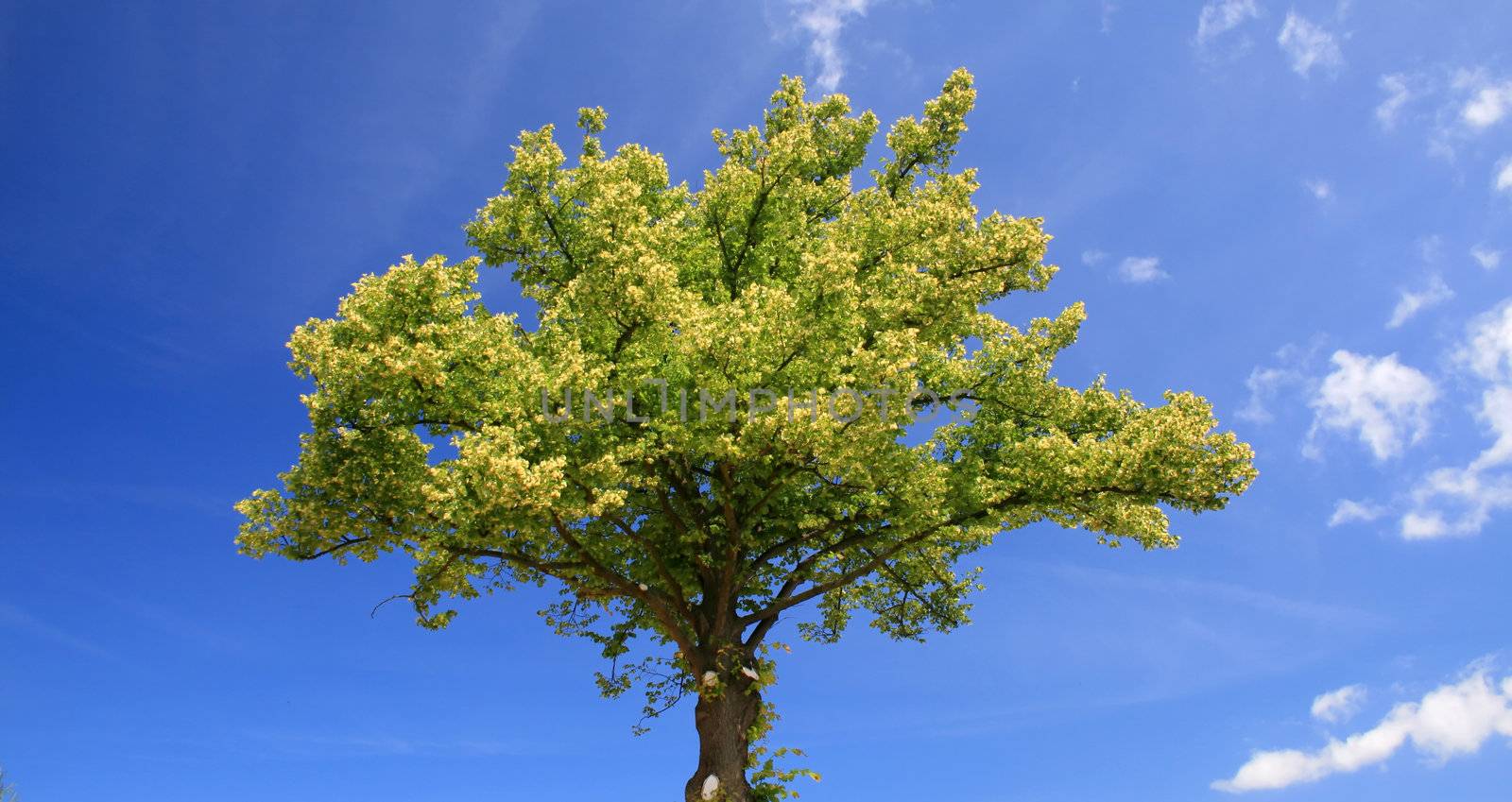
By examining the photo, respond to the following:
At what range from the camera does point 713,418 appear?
17.1 m

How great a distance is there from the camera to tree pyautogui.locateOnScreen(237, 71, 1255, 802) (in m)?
16.4

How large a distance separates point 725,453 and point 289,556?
945 cm

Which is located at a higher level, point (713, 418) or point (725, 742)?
point (713, 418)

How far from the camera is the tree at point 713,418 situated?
1642 cm

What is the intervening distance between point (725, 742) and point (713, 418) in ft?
22.5

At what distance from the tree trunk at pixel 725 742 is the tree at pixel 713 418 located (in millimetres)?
59

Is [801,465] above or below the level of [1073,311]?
below

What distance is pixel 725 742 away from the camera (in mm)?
18750

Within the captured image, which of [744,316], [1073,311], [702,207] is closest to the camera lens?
[744,316]

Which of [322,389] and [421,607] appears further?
[421,607]

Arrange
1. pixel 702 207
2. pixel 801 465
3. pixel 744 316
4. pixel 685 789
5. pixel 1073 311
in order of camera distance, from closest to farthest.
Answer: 1. pixel 744 316
2. pixel 801 465
3. pixel 685 789
4. pixel 1073 311
5. pixel 702 207

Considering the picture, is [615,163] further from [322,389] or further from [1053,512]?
[1053,512]

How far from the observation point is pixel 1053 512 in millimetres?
18734

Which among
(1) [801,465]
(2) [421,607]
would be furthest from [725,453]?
(2) [421,607]
